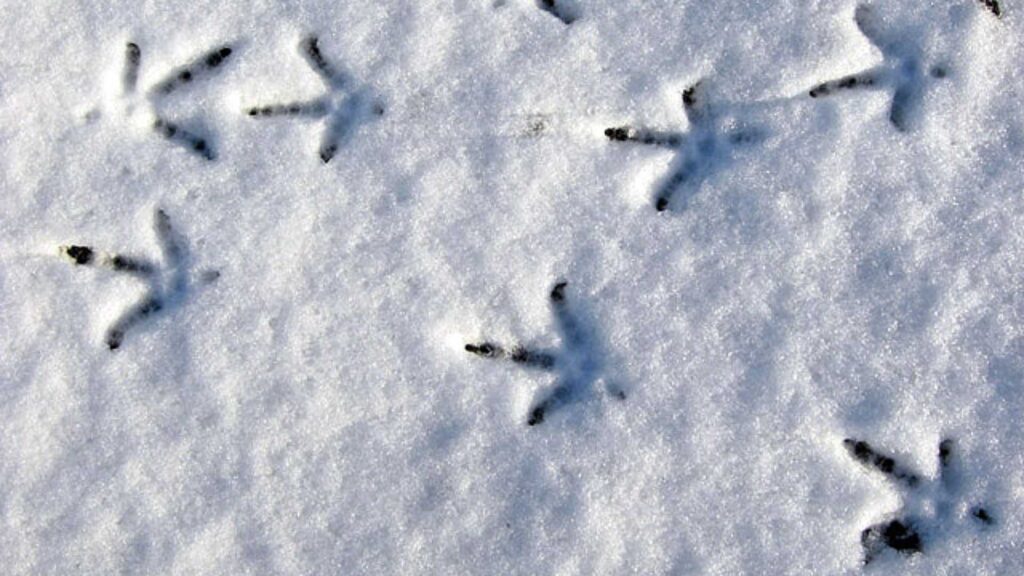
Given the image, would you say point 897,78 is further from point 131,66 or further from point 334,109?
point 131,66

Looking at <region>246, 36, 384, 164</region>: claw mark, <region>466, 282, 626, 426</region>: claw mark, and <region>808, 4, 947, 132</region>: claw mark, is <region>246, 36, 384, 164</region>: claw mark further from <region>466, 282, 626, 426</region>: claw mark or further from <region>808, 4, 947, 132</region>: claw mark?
<region>808, 4, 947, 132</region>: claw mark

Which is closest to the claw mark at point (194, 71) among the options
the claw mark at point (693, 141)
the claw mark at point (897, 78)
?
the claw mark at point (693, 141)

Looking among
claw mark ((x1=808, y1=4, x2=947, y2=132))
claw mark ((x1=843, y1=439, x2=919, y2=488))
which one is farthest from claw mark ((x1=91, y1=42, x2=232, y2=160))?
claw mark ((x1=843, y1=439, x2=919, y2=488))

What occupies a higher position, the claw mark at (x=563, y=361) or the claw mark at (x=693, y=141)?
the claw mark at (x=693, y=141)

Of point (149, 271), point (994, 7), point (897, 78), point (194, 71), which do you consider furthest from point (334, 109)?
point (994, 7)

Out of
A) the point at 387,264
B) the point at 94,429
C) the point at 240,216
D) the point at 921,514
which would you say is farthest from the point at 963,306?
the point at 94,429

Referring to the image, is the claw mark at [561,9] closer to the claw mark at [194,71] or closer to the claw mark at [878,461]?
the claw mark at [194,71]

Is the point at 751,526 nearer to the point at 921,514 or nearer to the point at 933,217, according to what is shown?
the point at 921,514

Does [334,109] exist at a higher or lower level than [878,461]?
higher
